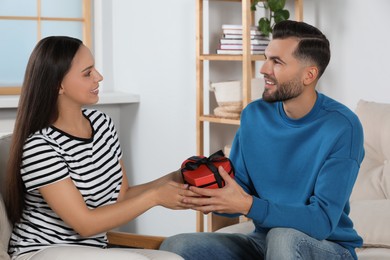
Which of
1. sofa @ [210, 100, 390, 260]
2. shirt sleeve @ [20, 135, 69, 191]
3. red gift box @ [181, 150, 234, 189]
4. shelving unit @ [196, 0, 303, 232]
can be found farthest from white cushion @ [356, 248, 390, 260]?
shelving unit @ [196, 0, 303, 232]

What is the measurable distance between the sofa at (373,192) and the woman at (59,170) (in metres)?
0.45

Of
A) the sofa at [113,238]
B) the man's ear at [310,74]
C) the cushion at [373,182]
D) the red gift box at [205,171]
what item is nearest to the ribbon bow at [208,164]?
the red gift box at [205,171]

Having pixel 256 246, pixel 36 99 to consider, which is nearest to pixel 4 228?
pixel 36 99

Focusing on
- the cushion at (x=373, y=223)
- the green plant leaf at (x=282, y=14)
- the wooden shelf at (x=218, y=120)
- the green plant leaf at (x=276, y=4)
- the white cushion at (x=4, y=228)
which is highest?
the green plant leaf at (x=276, y=4)

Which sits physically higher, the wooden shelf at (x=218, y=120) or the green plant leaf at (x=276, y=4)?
the green plant leaf at (x=276, y=4)

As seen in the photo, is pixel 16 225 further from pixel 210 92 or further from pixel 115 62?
pixel 115 62

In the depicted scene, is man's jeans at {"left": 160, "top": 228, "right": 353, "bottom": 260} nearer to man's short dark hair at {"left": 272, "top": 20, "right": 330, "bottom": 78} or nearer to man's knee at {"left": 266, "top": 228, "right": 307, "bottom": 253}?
man's knee at {"left": 266, "top": 228, "right": 307, "bottom": 253}

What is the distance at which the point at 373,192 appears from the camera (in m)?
2.80

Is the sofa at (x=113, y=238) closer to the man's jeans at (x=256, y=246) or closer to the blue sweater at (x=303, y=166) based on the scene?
the man's jeans at (x=256, y=246)

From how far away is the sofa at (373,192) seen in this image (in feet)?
8.29

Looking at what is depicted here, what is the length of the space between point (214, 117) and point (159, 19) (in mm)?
823

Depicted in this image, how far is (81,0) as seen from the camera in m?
4.70

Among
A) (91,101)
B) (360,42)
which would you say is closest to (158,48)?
(360,42)

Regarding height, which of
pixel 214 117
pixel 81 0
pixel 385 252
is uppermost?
pixel 81 0
